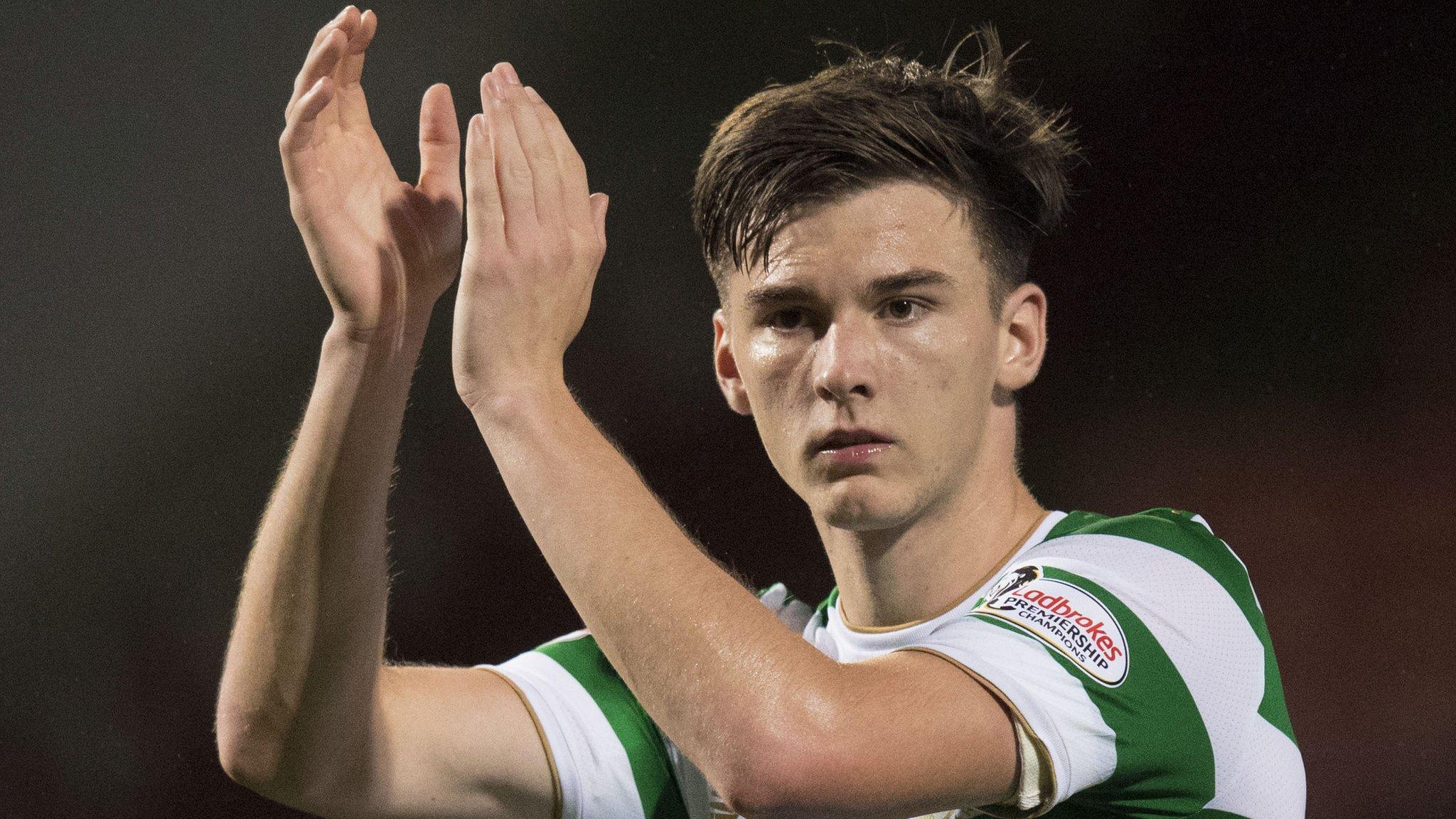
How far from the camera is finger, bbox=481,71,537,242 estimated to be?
103cm

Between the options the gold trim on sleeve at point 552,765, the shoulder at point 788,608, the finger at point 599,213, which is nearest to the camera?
the finger at point 599,213

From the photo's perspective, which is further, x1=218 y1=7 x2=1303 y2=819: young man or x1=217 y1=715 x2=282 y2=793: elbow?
x1=217 y1=715 x2=282 y2=793: elbow

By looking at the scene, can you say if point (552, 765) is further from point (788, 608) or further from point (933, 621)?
point (933, 621)

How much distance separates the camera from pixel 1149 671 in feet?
3.51

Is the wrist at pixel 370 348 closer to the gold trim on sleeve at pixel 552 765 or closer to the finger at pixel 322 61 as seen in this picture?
the finger at pixel 322 61

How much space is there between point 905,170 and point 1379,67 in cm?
104

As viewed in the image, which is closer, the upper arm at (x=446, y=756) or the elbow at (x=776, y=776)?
the elbow at (x=776, y=776)

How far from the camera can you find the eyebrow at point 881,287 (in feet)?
4.16

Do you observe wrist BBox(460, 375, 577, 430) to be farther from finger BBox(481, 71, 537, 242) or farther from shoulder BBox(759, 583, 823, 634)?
shoulder BBox(759, 583, 823, 634)

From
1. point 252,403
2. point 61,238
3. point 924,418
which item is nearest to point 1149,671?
point 924,418

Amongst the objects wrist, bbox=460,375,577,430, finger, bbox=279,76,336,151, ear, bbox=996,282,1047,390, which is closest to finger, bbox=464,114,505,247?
wrist, bbox=460,375,577,430

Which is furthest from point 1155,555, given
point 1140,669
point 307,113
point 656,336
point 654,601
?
point 656,336

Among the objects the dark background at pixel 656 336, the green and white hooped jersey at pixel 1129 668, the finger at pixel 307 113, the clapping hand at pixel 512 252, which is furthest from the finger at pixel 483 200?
the dark background at pixel 656 336

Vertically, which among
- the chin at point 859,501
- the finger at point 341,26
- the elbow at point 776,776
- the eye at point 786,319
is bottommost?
the elbow at point 776,776
